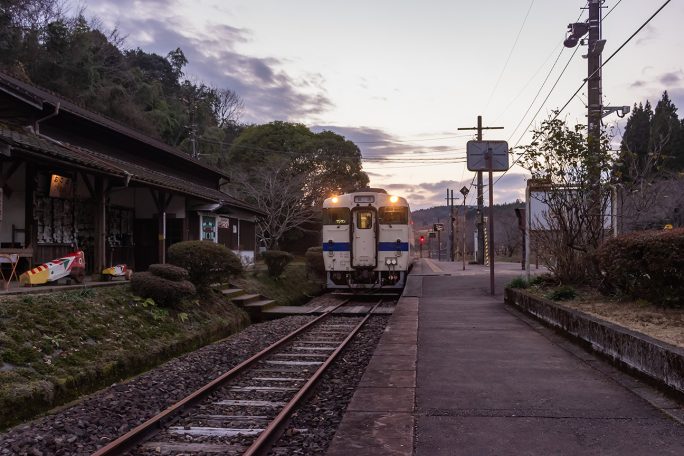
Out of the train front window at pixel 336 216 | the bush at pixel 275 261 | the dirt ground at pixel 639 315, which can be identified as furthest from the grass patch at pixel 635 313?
the bush at pixel 275 261

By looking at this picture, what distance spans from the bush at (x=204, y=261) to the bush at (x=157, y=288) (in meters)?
1.88

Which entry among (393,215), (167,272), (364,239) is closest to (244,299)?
(167,272)

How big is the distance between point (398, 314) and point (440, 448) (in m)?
8.22

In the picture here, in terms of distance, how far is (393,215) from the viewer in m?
19.6

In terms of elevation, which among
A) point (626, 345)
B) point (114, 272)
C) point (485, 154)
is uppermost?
point (485, 154)

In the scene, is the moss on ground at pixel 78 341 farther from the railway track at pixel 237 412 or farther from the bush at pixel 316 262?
the bush at pixel 316 262

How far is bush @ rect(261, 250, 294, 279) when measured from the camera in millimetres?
21281

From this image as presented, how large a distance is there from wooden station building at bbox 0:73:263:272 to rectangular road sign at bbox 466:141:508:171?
8.69m

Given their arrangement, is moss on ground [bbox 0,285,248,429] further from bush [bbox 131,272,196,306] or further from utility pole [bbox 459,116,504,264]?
utility pole [bbox 459,116,504,264]

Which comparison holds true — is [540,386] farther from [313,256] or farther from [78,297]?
[313,256]

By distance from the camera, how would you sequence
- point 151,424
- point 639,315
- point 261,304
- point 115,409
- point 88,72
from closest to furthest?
1. point 151,424
2. point 115,409
3. point 639,315
4. point 261,304
5. point 88,72

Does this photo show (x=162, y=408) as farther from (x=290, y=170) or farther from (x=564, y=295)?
(x=290, y=170)

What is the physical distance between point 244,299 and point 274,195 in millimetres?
21077

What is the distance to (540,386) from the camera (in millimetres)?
6094
